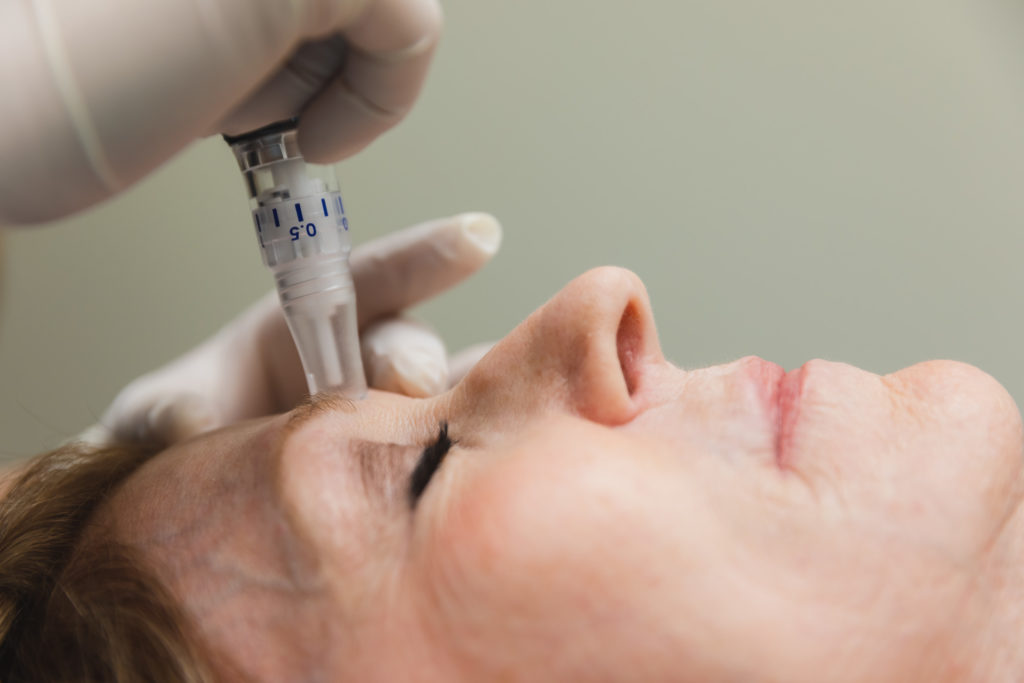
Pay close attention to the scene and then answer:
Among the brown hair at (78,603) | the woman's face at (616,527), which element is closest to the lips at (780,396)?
the woman's face at (616,527)

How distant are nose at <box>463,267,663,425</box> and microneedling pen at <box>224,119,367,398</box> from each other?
16 cm

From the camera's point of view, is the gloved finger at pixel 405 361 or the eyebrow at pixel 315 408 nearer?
the eyebrow at pixel 315 408

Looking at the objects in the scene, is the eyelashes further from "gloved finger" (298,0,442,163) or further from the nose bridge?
"gloved finger" (298,0,442,163)

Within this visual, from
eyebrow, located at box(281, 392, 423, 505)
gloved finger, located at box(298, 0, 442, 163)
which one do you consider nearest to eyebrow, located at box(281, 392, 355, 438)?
eyebrow, located at box(281, 392, 423, 505)

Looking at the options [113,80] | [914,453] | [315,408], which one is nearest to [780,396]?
[914,453]

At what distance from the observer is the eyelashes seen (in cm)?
60

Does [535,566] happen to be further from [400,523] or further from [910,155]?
[910,155]

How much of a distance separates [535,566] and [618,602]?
0.06 meters

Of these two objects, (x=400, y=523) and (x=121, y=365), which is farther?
(x=121, y=365)

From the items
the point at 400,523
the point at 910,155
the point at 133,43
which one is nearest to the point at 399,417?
the point at 400,523

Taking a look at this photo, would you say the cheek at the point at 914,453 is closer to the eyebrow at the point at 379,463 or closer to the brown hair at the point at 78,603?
the eyebrow at the point at 379,463

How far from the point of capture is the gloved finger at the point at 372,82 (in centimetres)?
62

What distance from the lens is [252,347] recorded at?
1.09 m

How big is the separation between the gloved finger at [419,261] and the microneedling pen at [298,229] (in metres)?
0.31
